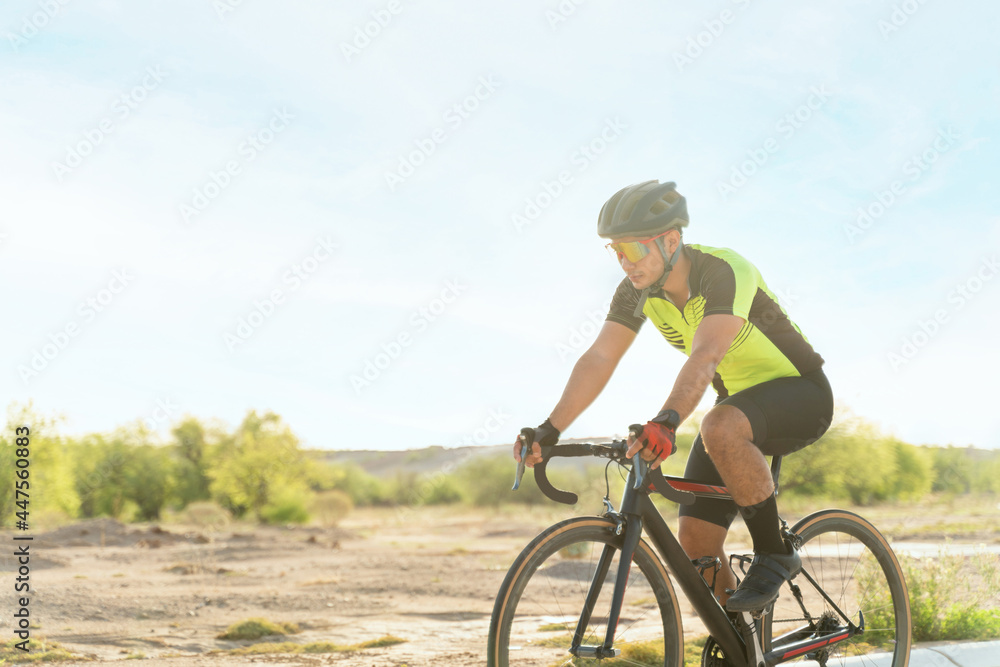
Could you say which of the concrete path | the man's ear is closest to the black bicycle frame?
the man's ear

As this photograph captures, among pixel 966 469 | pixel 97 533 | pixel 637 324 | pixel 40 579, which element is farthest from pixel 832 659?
pixel 966 469

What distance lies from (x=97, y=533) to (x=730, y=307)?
2452 centimetres

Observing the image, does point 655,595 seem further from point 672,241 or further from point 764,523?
point 672,241

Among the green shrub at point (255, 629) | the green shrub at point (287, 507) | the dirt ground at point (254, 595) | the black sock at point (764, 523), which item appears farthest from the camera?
the green shrub at point (287, 507)

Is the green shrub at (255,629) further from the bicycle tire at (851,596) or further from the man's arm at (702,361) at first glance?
the man's arm at (702,361)

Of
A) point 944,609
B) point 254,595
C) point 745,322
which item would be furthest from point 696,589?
point 254,595

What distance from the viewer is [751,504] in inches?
132

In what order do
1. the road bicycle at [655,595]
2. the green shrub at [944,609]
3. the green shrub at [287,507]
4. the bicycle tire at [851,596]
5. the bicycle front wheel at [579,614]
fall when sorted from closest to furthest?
the bicycle front wheel at [579,614] → the road bicycle at [655,595] → the bicycle tire at [851,596] → the green shrub at [944,609] → the green shrub at [287,507]

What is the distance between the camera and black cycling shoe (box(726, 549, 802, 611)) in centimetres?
331

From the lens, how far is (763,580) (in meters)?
3.39

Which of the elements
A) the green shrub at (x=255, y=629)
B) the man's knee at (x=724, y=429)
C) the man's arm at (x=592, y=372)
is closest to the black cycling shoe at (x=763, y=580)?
the man's knee at (x=724, y=429)

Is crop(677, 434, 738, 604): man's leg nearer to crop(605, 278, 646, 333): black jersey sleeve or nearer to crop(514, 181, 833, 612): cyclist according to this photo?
crop(514, 181, 833, 612): cyclist

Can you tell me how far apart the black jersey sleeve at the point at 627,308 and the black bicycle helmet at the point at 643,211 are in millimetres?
323

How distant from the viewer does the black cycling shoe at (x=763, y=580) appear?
3.31m
